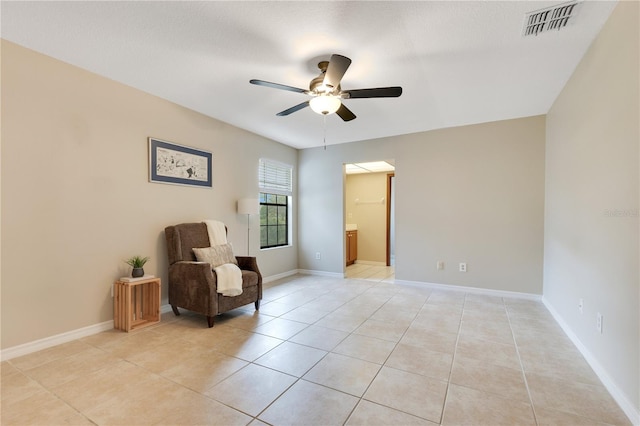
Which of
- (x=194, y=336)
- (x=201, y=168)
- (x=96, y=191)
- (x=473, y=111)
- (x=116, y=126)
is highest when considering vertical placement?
(x=473, y=111)

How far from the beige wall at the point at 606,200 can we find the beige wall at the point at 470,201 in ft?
3.20

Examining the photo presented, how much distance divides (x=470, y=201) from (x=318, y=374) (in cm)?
350

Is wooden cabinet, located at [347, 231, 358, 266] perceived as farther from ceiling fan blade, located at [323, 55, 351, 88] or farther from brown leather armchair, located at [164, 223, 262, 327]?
ceiling fan blade, located at [323, 55, 351, 88]

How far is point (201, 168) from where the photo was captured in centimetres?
390

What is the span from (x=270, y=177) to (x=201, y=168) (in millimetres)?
1533

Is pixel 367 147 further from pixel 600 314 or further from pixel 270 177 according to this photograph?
pixel 600 314

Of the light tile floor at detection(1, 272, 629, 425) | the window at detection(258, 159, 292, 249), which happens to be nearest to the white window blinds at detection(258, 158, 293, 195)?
the window at detection(258, 159, 292, 249)

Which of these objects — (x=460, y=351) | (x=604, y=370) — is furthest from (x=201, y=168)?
(x=604, y=370)

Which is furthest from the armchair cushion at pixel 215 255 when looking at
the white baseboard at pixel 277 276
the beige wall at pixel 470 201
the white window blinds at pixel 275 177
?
the beige wall at pixel 470 201

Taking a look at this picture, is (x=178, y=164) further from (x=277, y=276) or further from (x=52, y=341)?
(x=277, y=276)

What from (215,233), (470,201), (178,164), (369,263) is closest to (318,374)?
(215,233)

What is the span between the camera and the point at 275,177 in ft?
17.7

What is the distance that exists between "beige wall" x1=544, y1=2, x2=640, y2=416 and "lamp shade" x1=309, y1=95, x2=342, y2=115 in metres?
1.92

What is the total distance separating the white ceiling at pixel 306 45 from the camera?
1937 mm
